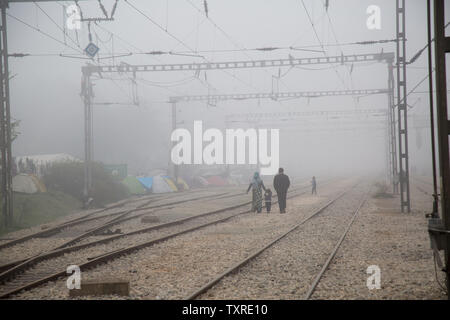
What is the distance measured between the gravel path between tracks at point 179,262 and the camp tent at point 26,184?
14.9m

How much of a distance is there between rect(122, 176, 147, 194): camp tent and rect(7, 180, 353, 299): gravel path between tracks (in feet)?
72.9

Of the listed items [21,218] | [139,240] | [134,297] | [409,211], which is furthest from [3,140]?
[409,211]

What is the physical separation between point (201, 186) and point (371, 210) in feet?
102

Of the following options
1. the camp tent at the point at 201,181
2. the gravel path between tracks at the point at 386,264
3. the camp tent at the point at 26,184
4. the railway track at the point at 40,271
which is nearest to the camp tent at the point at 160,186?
the camp tent at the point at 201,181

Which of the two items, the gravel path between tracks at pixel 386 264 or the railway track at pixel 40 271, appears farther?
the railway track at pixel 40 271

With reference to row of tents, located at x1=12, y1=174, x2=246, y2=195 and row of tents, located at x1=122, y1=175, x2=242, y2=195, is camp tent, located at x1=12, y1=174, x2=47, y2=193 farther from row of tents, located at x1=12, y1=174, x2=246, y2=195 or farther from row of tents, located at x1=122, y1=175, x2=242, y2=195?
row of tents, located at x1=122, y1=175, x2=242, y2=195

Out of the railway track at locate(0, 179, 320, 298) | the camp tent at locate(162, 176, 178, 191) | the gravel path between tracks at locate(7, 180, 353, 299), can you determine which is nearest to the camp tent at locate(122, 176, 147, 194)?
the camp tent at locate(162, 176, 178, 191)

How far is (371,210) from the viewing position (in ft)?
70.0

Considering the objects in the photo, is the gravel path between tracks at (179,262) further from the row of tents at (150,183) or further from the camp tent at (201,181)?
the camp tent at (201,181)

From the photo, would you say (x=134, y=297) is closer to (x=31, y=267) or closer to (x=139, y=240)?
(x=31, y=267)

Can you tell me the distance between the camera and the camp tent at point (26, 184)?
2641cm

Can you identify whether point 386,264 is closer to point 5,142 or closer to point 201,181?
point 5,142

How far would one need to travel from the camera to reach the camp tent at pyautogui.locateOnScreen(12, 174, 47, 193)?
26406 millimetres

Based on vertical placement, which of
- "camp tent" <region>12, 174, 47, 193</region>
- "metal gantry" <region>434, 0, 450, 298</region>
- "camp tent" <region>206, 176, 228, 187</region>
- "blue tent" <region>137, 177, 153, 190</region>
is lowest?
"camp tent" <region>206, 176, 228, 187</region>
